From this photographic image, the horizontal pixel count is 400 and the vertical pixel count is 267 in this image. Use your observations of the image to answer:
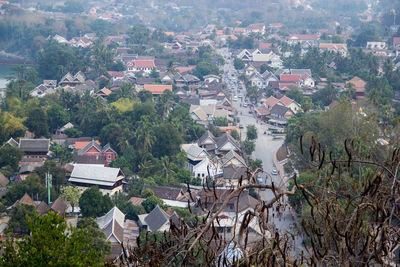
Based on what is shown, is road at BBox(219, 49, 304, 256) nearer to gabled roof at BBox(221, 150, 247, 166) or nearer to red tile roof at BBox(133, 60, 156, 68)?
gabled roof at BBox(221, 150, 247, 166)

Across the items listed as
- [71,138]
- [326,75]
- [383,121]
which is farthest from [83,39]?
[383,121]

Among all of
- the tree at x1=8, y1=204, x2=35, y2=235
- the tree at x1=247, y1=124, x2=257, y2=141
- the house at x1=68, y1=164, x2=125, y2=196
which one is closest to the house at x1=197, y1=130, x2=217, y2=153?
the tree at x1=247, y1=124, x2=257, y2=141

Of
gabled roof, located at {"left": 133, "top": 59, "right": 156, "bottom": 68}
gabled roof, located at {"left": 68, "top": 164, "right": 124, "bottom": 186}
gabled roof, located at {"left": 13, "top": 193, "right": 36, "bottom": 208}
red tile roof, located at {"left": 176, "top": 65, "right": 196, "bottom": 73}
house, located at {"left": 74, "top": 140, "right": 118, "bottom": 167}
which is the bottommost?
gabled roof, located at {"left": 133, "top": 59, "right": 156, "bottom": 68}

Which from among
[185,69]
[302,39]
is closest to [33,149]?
[185,69]

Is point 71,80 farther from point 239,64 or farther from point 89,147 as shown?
point 89,147

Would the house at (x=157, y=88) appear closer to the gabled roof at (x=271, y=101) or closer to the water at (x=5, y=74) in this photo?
the gabled roof at (x=271, y=101)
